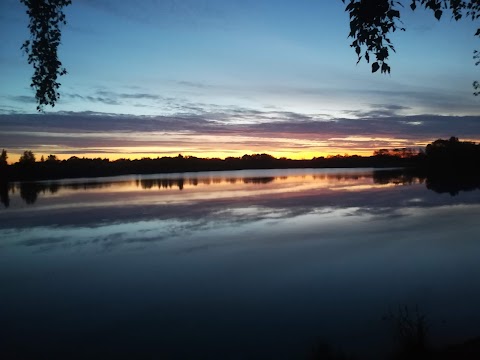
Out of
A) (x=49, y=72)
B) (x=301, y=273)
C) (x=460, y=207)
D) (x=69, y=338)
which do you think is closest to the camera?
(x=49, y=72)

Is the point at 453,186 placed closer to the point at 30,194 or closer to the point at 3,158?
the point at 30,194

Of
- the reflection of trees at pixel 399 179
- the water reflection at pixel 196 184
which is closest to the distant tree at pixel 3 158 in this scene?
the water reflection at pixel 196 184

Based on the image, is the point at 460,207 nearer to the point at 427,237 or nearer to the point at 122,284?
the point at 427,237

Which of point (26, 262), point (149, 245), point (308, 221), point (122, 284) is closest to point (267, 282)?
point (122, 284)

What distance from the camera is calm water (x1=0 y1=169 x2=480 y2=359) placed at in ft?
23.4

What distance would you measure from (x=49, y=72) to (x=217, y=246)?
1077 cm

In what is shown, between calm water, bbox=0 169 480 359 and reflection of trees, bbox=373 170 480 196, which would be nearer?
calm water, bbox=0 169 480 359

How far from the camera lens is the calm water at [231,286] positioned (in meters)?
7.13

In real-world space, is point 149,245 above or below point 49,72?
below

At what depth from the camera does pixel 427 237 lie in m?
15.4

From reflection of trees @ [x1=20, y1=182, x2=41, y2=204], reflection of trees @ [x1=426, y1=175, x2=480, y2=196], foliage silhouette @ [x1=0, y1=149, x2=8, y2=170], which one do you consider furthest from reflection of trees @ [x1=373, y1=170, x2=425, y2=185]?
foliage silhouette @ [x1=0, y1=149, x2=8, y2=170]

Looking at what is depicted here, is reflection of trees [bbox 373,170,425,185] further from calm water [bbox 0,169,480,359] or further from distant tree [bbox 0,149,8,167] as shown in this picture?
distant tree [bbox 0,149,8,167]

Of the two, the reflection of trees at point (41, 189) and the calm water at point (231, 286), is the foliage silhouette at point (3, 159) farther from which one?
the calm water at point (231, 286)

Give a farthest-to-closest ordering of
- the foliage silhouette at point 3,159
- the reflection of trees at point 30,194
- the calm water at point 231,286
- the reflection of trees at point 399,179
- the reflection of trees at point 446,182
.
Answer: the foliage silhouette at point 3,159
the reflection of trees at point 399,179
the reflection of trees at point 446,182
the reflection of trees at point 30,194
the calm water at point 231,286
